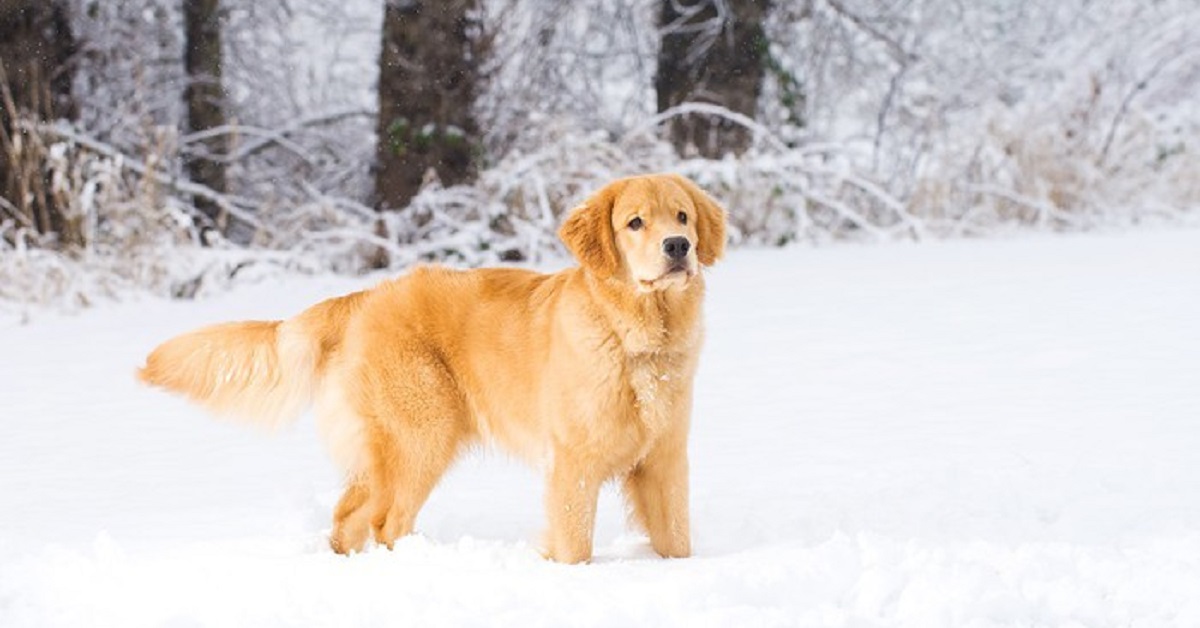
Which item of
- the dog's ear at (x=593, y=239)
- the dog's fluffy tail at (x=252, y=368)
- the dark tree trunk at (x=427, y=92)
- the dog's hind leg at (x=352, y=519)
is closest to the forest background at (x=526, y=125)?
the dark tree trunk at (x=427, y=92)

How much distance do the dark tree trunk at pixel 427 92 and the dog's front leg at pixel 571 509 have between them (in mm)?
6153

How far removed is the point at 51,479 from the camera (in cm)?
473

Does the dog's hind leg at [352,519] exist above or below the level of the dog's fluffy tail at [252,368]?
below

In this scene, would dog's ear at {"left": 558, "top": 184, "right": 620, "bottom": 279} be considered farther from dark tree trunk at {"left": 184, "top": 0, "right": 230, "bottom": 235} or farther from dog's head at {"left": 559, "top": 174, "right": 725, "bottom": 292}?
dark tree trunk at {"left": 184, "top": 0, "right": 230, "bottom": 235}

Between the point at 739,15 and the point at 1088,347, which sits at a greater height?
the point at 739,15

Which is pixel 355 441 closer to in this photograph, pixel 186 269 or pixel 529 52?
pixel 186 269

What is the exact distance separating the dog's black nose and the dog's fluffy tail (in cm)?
118

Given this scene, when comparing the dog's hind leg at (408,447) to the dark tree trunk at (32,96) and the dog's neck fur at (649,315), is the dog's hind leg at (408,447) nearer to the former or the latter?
the dog's neck fur at (649,315)

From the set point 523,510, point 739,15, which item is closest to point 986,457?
point 523,510

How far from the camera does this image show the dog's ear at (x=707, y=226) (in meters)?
3.85

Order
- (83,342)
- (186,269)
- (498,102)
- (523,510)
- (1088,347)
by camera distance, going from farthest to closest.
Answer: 1. (498,102)
2. (186,269)
3. (83,342)
4. (1088,347)
5. (523,510)

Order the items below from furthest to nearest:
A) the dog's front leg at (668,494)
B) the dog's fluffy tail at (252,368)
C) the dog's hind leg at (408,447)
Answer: the dog's fluffy tail at (252,368) → the dog's hind leg at (408,447) → the dog's front leg at (668,494)

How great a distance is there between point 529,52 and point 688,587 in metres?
9.01

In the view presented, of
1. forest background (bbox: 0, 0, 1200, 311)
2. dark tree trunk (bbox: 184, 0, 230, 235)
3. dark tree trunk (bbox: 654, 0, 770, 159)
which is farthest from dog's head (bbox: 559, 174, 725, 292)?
dark tree trunk (bbox: 184, 0, 230, 235)
